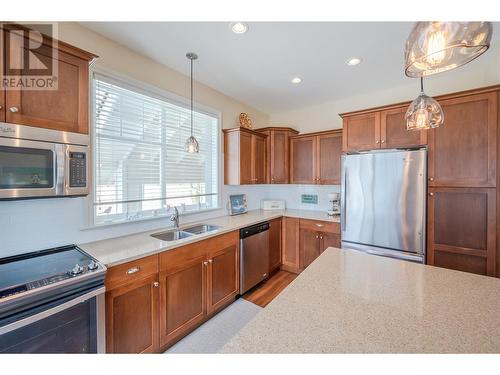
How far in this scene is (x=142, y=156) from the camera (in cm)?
222

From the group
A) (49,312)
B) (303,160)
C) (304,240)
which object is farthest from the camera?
(303,160)

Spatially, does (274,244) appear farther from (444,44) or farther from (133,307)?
(444,44)

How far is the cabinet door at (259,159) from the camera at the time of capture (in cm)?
330

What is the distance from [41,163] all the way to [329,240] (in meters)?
3.04

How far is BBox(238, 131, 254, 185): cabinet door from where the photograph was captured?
3084 mm

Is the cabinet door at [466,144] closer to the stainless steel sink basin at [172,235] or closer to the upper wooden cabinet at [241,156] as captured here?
the upper wooden cabinet at [241,156]

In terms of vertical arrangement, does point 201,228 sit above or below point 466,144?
below

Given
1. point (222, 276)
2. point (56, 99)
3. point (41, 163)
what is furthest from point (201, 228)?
point (56, 99)

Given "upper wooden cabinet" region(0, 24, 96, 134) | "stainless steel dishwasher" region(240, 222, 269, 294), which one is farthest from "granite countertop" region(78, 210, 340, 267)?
"upper wooden cabinet" region(0, 24, 96, 134)

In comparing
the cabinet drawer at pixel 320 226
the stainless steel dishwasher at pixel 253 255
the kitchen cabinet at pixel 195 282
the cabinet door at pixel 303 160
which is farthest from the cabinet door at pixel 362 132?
the kitchen cabinet at pixel 195 282

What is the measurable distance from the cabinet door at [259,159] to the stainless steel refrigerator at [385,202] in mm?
1271

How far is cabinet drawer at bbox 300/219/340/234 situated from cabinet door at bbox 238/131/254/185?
3.36ft

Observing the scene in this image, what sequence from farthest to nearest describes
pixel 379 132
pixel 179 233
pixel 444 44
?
pixel 379 132 < pixel 179 233 < pixel 444 44
